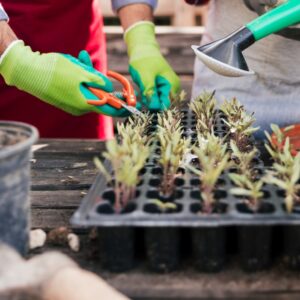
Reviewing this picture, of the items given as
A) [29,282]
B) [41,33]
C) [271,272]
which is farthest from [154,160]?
[41,33]

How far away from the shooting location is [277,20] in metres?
1.56

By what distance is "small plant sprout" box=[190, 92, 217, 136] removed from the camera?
1.60 metres

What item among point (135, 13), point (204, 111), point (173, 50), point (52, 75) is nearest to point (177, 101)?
point (204, 111)

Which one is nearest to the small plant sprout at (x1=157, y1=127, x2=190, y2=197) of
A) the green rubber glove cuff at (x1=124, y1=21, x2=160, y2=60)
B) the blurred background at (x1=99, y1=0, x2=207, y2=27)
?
the green rubber glove cuff at (x1=124, y1=21, x2=160, y2=60)

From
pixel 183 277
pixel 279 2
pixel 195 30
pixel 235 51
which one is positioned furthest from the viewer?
pixel 195 30

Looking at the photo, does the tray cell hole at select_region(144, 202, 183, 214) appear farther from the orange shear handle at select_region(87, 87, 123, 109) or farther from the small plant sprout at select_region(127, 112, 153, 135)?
the orange shear handle at select_region(87, 87, 123, 109)

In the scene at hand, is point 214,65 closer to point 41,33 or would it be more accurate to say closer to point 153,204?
point 153,204

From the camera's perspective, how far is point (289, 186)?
3.54ft

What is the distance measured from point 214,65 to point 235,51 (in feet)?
0.21

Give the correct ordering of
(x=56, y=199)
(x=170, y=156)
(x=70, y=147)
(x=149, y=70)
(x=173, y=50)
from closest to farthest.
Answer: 1. (x=170, y=156)
2. (x=56, y=199)
3. (x=70, y=147)
4. (x=149, y=70)
5. (x=173, y=50)

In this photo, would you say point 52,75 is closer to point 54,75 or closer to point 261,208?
point 54,75

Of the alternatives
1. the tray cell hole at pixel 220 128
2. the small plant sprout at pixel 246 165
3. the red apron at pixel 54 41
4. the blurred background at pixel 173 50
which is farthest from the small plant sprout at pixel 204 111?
the blurred background at pixel 173 50

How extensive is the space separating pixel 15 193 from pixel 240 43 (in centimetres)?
77

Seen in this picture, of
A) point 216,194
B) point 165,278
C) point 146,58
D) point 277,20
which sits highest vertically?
point 277,20
